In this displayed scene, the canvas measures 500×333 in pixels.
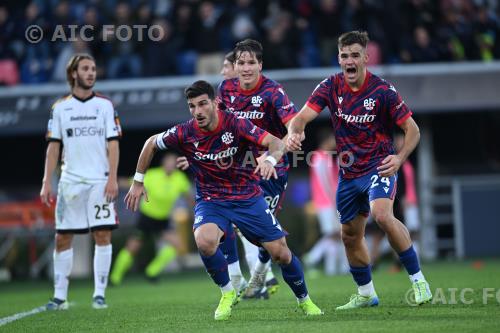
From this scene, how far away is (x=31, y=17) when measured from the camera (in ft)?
62.3

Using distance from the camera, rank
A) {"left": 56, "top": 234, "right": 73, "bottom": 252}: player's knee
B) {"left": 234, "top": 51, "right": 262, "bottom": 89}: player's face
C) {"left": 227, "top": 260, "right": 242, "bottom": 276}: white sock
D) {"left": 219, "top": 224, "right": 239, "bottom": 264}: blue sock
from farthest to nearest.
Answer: {"left": 56, "top": 234, "right": 73, "bottom": 252}: player's knee, {"left": 227, "top": 260, "right": 242, "bottom": 276}: white sock, {"left": 219, "top": 224, "right": 239, "bottom": 264}: blue sock, {"left": 234, "top": 51, "right": 262, "bottom": 89}: player's face

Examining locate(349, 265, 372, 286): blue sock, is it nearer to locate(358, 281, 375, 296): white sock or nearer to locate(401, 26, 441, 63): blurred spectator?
locate(358, 281, 375, 296): white sock

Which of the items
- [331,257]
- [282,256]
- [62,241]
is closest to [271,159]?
[282,256]

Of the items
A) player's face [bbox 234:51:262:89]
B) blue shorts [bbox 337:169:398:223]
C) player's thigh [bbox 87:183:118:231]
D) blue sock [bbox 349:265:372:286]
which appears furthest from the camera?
player's thigh [bbox 87:183:118:231]

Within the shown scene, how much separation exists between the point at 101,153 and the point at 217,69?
305 inches

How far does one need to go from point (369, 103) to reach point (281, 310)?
6.76 ft

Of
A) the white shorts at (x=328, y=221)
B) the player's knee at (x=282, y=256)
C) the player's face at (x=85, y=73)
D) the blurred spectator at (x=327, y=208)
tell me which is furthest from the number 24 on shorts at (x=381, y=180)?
the white shorts at (x=328, y=221)

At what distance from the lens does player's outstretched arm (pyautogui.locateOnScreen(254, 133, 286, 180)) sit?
25.4ft

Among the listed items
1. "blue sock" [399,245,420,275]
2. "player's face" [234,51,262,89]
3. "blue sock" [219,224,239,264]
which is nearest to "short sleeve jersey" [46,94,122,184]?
"blue sock" [219,224,239,264]

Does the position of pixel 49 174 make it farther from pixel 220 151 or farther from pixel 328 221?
pixel 328 221

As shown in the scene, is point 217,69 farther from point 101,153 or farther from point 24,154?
point 101,153

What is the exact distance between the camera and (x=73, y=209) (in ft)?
34.7

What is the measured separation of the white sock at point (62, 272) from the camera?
10.6 meters

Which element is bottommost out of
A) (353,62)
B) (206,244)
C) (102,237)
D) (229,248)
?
(229,248)
